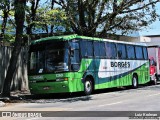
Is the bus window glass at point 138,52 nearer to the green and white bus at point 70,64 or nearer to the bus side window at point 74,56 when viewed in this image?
the green and white bus at point 70,64

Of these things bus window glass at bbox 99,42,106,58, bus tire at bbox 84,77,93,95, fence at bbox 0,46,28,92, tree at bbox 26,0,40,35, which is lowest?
bus tire at bbox 84,77,93,95

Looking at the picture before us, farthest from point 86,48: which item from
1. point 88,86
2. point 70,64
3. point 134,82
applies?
point 134,82

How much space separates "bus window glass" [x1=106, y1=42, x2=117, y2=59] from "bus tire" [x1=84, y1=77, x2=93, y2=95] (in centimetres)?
250

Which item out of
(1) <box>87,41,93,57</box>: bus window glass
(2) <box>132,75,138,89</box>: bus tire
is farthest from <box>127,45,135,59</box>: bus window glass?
(1) <box>87,41,93,57</box>: bus window glass

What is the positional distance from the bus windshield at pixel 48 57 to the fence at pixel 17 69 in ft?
9.29

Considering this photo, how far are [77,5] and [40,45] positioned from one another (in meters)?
7.83

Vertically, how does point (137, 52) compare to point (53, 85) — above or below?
above

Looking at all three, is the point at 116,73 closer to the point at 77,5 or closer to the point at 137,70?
the point at 137,70

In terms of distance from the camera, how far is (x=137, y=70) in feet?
94.8

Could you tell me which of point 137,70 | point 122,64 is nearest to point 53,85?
point 122,64

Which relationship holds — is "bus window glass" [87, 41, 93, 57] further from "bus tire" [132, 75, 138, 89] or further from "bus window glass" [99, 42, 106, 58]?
"bus tire" [132, 75, 138, 89]

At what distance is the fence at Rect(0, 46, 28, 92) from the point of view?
2447 centimetres

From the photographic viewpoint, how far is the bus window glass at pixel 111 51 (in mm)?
25011

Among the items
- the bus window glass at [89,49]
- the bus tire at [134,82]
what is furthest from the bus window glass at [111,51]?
the bus tire at [134,82]
